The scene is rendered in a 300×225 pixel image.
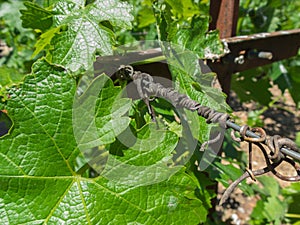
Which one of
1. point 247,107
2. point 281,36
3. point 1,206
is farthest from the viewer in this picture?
point 247,107

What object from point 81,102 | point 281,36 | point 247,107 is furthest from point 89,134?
point 247,107

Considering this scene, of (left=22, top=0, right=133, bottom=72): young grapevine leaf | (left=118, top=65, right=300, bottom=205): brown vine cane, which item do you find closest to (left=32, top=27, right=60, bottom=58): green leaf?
(left=22, top=0, right=133, bottom=72): young grapevine leaf

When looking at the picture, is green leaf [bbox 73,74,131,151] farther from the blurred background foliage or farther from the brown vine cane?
the blurred background foliage

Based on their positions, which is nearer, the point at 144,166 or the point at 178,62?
the point at 144,166

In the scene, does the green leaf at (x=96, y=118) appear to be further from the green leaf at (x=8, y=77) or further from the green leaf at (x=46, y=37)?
the green leaf at (x=8, y=77)

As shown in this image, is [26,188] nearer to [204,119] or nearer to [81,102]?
[81,102]

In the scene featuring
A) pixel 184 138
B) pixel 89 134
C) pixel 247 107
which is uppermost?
pixel 89 134

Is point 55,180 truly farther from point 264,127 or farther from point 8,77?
point 264,127
